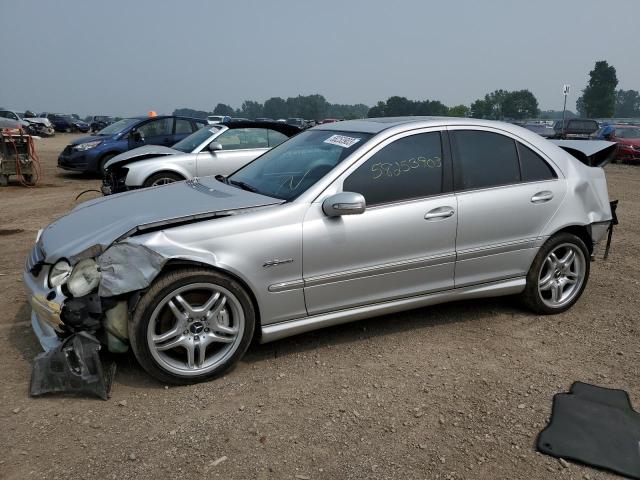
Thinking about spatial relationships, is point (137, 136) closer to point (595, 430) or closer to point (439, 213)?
point (439, 213)

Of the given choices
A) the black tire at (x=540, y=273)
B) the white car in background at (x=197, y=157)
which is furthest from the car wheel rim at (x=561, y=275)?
the white car in background at (x=197, y=157)

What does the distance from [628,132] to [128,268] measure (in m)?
21.8

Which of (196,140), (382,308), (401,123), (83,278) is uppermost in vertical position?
(401,123)

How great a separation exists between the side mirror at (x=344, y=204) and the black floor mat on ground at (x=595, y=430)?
1629mm

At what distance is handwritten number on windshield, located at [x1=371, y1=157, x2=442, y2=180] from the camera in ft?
11.8

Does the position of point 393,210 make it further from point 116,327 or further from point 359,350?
point 116,327

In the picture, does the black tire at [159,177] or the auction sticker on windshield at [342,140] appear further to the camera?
the black tire at [159,177]

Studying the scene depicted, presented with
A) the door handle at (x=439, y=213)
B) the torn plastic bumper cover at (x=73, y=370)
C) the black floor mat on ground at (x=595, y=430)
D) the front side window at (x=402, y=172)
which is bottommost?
the black floor mat on ground at (x=595, y=430)

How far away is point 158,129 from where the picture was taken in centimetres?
1229

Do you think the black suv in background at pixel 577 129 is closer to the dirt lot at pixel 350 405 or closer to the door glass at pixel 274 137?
the door glass at pixel 274 137

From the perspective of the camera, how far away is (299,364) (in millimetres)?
3471

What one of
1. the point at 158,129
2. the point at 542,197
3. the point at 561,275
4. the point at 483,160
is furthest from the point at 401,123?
the point at 158,129

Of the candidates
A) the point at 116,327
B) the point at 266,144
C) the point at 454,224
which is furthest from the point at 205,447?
the point at 266,144

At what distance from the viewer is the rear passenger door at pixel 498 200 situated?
3826 millimetres
